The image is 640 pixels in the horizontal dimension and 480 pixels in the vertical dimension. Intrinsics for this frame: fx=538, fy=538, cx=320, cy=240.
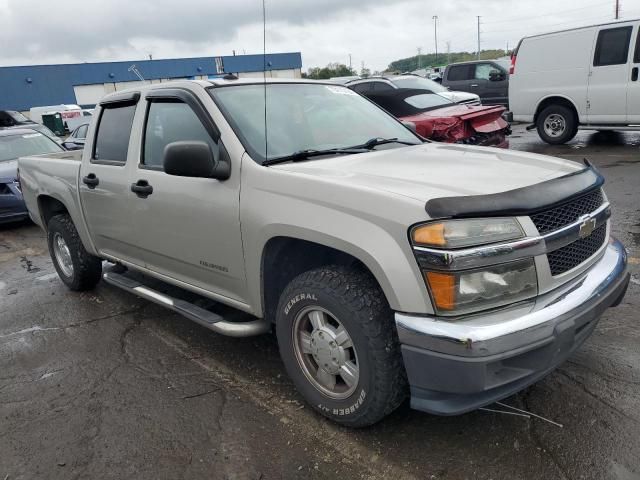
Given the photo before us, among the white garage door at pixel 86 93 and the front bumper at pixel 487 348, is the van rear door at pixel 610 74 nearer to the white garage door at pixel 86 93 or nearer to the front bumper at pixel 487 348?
the front bumper at pixel 487 348

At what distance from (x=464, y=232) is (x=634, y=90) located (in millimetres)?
9408

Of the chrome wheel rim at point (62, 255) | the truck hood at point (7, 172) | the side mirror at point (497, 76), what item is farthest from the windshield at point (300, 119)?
the side mirror at point (497, 76)

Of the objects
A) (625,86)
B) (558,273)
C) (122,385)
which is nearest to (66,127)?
(625,86)

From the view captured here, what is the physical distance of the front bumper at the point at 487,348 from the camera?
85.2 inches

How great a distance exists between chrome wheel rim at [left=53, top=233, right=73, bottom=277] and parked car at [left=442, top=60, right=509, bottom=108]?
1402cm

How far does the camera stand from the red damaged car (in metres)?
7.96

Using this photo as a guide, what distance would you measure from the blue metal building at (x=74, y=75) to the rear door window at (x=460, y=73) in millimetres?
25187

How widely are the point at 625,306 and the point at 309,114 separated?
2.66 metres

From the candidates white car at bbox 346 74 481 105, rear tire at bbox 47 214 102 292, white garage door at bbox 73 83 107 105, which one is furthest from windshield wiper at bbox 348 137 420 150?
white garage door at bbox 73 83 107 105

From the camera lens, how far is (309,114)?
359cm

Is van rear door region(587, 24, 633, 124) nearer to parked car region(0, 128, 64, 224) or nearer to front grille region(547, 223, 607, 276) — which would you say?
front grille region(547, 223, 607, 276)

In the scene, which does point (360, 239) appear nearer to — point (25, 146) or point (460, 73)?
point (25, 146)

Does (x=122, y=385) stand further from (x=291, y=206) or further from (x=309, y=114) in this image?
(x=309, y=114)

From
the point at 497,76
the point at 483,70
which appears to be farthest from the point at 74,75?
the point at 497,76
